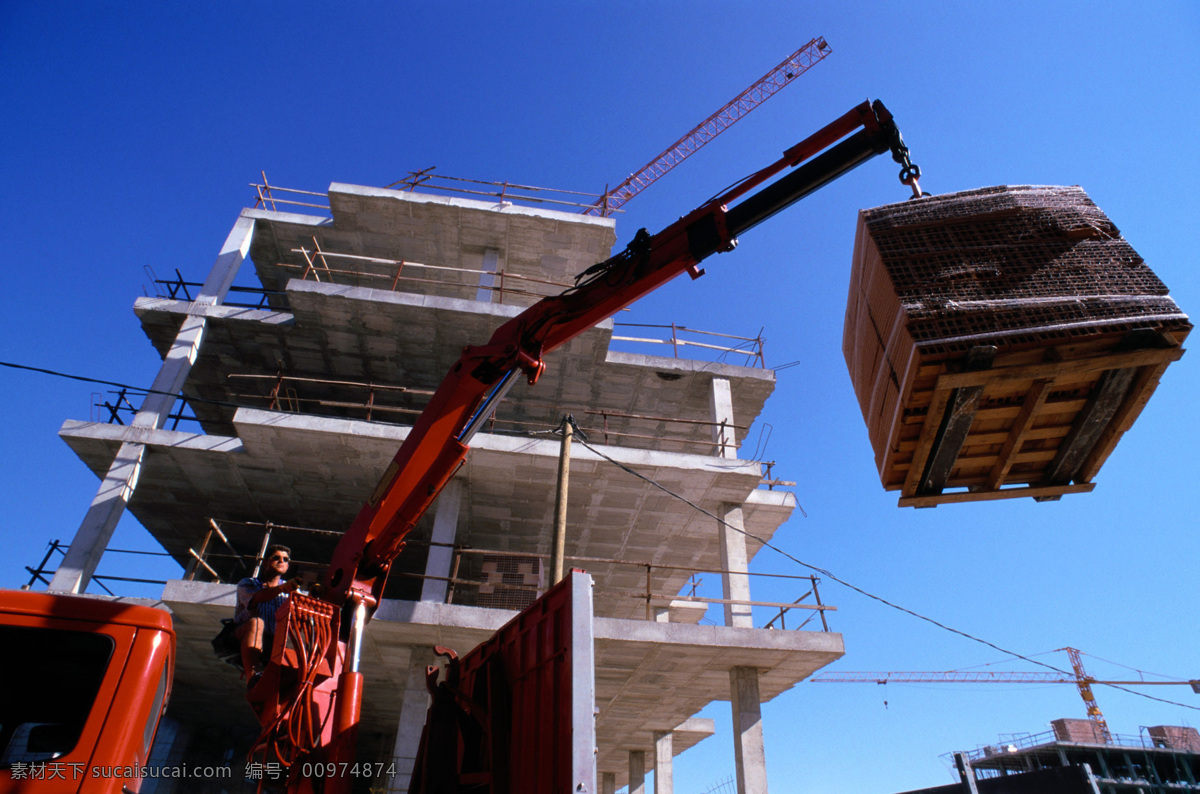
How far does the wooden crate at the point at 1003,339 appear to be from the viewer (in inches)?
160

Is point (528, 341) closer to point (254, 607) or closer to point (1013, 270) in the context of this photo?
point (254, 607)

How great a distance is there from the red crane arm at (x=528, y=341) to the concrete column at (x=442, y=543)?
3.55 m

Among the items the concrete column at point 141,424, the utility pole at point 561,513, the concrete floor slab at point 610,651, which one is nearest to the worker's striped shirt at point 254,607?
the utility pole at point 561,513

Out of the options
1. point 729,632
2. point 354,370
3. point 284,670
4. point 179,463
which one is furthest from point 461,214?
point 284,670

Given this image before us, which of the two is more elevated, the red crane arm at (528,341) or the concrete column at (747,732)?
the red crane arm at (528,341)

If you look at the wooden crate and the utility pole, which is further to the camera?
the utility pole

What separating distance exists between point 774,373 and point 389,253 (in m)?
9.98

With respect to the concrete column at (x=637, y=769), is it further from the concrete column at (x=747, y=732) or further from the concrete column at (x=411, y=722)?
the concrete column at (x=411, y=722)

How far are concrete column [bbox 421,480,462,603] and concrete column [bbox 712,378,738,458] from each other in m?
5.19

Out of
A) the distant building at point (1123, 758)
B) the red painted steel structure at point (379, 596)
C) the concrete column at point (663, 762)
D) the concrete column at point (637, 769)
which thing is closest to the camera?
the red painted steel structure at point (379, 596)

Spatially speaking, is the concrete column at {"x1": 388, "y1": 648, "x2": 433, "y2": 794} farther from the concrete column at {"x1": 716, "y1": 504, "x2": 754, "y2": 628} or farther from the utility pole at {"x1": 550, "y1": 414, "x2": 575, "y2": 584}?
the concrete column at {"x1": 716, "y1": 504, "x2": 754, "y2": 628}

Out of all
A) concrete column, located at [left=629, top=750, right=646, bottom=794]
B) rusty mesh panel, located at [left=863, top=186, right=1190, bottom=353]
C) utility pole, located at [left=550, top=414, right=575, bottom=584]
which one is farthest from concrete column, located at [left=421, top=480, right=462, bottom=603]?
concrete column, located at [left=629, top=750, right=646, bottom=794]

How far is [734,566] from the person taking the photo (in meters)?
11.6

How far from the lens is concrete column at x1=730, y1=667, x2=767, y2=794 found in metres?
9.48
